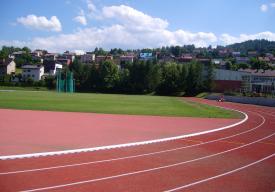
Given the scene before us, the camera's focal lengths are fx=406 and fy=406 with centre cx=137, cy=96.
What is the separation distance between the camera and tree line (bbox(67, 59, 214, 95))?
273 feet

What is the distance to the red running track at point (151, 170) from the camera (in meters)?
9.01

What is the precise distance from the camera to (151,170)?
10.7 metres

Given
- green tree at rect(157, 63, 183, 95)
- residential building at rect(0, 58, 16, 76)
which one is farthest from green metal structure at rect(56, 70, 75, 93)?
residential building at rect(0, 58, 16, 76)

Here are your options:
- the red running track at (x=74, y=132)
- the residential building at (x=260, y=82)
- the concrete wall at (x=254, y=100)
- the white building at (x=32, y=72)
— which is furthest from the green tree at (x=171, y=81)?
the red running track at (x=74, y=132)

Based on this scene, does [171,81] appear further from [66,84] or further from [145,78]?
[66,84]

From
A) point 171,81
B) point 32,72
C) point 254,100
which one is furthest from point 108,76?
point 254,100

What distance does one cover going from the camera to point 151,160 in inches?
476

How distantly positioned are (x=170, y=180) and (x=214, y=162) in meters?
3.02

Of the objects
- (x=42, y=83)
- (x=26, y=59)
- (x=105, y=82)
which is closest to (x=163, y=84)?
(x=105, y=82)

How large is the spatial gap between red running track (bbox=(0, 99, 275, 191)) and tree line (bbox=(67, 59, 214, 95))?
225 feet

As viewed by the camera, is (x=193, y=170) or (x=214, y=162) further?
(x=214, y=162)

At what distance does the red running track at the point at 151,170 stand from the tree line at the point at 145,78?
68.4 m

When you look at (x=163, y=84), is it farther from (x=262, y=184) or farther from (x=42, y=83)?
(x=262, y=184)

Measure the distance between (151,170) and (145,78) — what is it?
79.6 m
